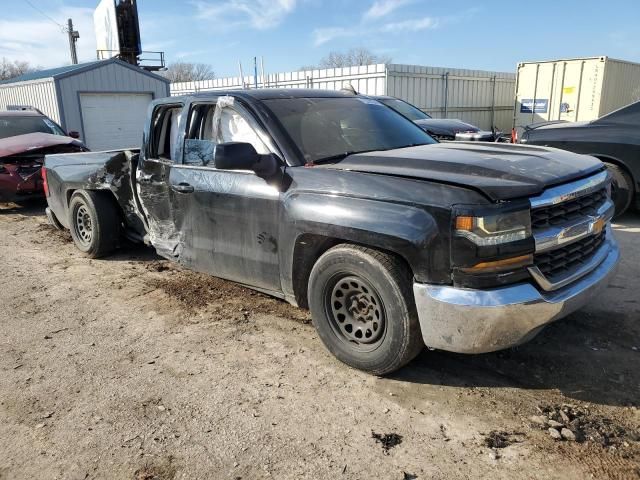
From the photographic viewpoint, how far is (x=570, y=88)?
1553cm

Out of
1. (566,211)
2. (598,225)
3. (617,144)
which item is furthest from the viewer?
(617,144)

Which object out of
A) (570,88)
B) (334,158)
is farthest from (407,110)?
(334,158)

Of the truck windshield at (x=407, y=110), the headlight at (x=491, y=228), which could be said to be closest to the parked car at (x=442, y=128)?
the truck windshield at (x=407, y=110)

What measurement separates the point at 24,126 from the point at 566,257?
11089 millimetres

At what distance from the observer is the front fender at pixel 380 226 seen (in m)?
2.84

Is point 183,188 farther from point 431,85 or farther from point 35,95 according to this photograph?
point 35,95

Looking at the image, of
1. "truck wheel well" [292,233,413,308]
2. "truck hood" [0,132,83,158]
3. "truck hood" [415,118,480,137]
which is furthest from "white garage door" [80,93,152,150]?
"truck wheel well" [292,233,413,308]

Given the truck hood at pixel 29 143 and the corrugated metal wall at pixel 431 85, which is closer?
the truck hood at pixel 29 143

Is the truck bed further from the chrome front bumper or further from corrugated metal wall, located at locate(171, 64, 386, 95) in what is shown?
corrugated metal wall, located at locate(171, 64, 386, 95)

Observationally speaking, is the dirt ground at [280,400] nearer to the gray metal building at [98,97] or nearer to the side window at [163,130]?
the side window at [163,130]

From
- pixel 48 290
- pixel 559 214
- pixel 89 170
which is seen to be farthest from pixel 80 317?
pixel 559 214

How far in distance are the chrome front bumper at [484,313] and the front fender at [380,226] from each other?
0.41ft

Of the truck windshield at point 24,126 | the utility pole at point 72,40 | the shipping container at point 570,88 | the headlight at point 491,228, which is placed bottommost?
the headlight at point 491,228

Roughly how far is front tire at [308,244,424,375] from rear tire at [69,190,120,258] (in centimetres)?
346
